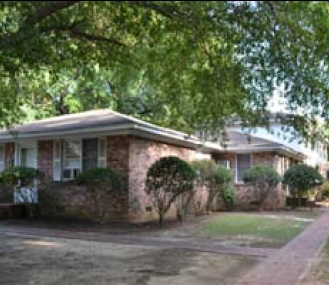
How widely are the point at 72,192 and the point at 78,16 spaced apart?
10.1m

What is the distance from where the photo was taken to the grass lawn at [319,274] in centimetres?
890

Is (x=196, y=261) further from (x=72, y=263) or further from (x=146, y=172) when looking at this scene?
(x=146, y=172)

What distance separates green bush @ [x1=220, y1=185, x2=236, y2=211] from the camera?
25078 millimetres

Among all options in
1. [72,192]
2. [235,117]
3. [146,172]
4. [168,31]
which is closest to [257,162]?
[146,172]

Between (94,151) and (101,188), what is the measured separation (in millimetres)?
2132

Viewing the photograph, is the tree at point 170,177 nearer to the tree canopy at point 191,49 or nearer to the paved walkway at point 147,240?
the paved walkway at point 147,240

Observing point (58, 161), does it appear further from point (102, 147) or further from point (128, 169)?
point (128, 169)

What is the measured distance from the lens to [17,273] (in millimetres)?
9578

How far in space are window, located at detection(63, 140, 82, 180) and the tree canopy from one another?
5609 millimetres

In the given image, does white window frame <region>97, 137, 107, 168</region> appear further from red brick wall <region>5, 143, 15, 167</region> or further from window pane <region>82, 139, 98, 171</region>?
red brick wall <region>5, 143, 15, 167</region>

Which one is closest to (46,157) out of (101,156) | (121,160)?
(101,156)

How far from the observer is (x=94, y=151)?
19.2m

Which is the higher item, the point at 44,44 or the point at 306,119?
the point at 44,44

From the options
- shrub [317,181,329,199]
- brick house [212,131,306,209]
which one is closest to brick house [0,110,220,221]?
brick house [212,131,306,209]
